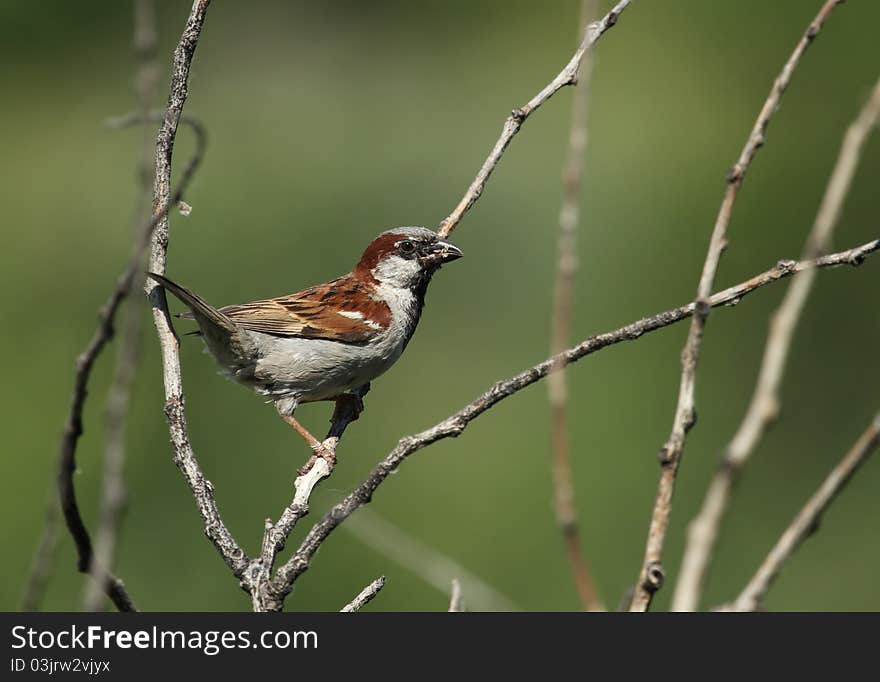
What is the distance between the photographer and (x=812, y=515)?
4.88ft

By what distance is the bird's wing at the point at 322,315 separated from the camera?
4.38m

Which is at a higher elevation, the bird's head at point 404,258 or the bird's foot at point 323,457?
the bird's head at point 404,258

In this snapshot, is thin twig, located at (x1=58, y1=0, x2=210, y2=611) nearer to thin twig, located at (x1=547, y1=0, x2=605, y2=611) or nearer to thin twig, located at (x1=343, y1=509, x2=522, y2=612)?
thin twig, located at (x1=343, y1=509, x2=522, y2=612)

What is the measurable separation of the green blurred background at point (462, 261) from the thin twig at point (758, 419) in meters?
4.94

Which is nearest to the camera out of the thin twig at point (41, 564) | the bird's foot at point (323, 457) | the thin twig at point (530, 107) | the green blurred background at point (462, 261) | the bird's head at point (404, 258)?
the thin twig at point (41, 564)

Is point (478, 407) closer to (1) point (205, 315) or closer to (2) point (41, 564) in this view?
(2) point (41, 564)

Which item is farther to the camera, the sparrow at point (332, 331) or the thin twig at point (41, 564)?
the sparrow at point (332, 331)

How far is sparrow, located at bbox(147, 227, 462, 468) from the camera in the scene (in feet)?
14.1

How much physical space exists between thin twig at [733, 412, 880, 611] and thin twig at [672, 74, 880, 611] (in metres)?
0.07

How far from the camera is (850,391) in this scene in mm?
8578

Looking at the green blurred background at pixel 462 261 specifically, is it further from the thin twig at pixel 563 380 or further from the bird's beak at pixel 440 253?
the thin twig at pixel 563 380

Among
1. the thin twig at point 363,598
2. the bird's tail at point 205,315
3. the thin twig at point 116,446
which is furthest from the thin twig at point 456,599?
the bird's tail at point 205,315

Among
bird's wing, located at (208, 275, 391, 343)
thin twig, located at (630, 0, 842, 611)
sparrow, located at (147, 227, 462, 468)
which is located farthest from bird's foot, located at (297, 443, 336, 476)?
thin twig, located at (630, 0, 842, 611)
